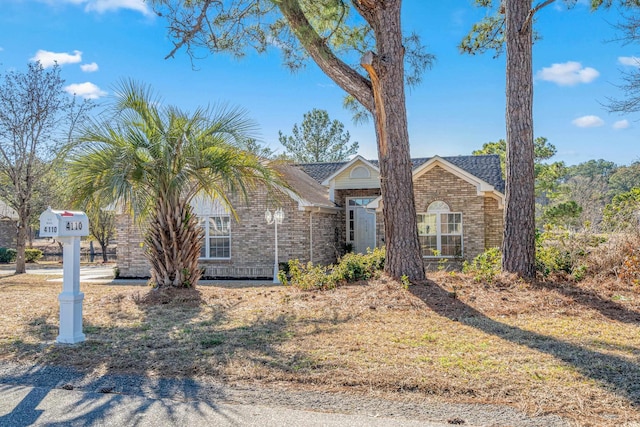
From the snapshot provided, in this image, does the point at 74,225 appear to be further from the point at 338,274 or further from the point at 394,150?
the point at 394,150

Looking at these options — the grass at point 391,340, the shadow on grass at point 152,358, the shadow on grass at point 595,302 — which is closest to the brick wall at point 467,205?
the grass at point 391,340

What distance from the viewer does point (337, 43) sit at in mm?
12508

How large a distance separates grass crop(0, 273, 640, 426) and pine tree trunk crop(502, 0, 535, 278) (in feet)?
3.11

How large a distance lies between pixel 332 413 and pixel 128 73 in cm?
855

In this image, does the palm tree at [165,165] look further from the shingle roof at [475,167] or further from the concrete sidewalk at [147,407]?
the shingle roof at [475,167]

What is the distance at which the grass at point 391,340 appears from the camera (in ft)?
14.2

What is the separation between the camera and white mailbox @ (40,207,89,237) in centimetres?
607

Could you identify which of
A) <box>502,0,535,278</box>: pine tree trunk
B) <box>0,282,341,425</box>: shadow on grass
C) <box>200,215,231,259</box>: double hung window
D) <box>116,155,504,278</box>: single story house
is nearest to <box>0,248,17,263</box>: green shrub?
<box>116,155,504,278</box>: single story house

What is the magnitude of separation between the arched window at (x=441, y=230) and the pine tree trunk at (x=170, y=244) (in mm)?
10177

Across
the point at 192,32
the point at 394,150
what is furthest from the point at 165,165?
the point at 394,150

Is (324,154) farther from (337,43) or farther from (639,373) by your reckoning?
(639,373)

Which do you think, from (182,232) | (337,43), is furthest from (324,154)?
(182,232)

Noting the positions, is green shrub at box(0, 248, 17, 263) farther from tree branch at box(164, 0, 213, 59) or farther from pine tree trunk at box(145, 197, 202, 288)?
tree branch at box(164, 0, 213, 59)

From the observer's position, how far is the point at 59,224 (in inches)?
239
